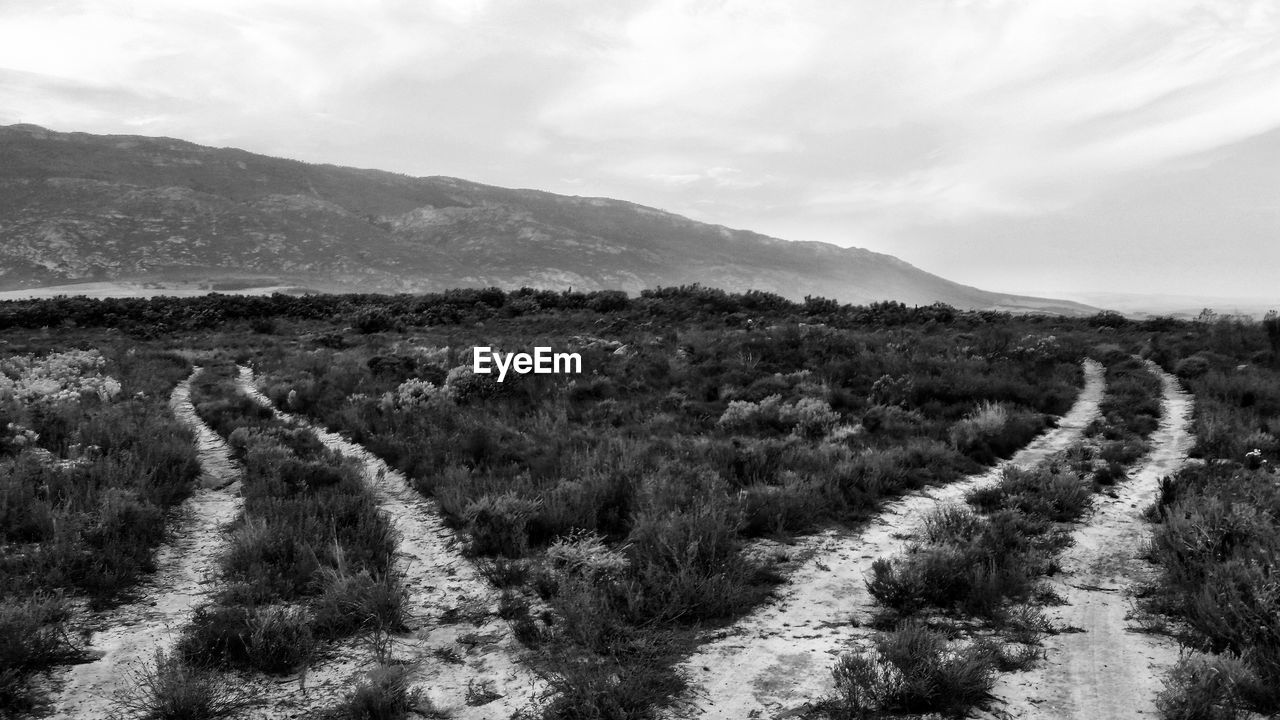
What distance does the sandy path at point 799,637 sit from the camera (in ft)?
12.0

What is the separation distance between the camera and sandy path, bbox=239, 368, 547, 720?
377 cm

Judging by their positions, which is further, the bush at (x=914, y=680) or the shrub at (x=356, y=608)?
the shrub at (x=356, y=608)

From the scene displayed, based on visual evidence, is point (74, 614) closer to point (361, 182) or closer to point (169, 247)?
point (169, 247)

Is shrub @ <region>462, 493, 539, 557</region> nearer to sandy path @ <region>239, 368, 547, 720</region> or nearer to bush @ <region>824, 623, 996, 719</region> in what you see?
sandy path @ <region>239, 368, 547, 720</region>

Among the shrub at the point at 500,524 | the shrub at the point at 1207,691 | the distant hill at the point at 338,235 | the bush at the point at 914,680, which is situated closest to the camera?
the shrub at the point at 1207,691

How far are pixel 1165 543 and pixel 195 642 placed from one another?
7.48 metres

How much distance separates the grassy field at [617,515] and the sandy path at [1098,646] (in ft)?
0.50

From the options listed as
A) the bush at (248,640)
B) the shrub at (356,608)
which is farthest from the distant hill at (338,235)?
the bush at (248,640)

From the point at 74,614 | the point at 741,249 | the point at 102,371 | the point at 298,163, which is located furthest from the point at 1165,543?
the point at 298,163

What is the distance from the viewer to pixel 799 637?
437cm

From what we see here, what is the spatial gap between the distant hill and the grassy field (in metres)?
69.4

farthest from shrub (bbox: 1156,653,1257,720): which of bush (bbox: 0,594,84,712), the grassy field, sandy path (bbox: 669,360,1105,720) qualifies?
bush (bbox: 0,594,84,712)

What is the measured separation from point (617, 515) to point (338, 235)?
356ft

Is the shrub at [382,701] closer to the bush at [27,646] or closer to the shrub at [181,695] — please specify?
the shrub at [181,695]
